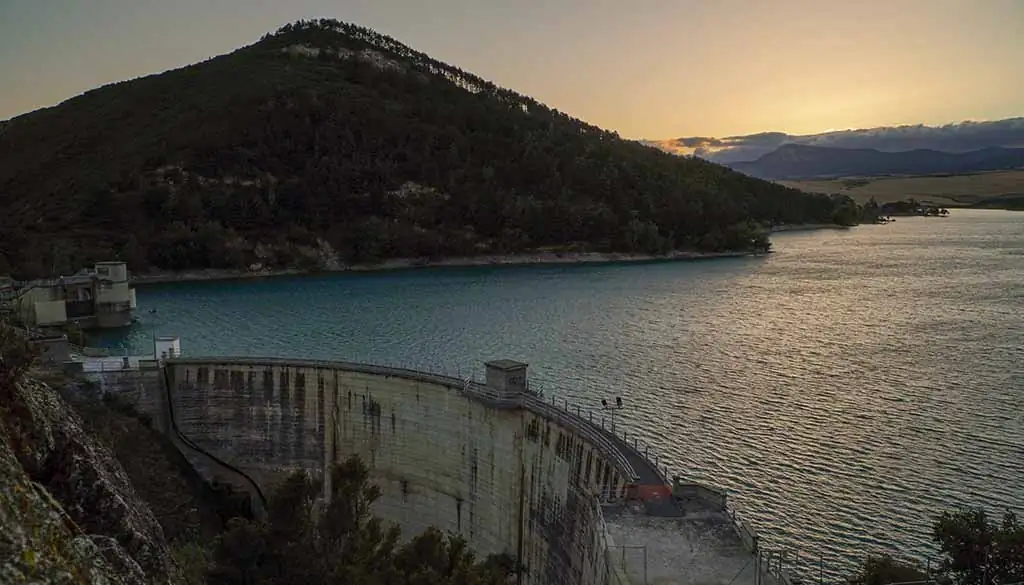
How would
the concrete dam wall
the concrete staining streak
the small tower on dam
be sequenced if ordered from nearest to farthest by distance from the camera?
1. the concrete staining streak
2. the concrete dam wall
3. the small tower on dam

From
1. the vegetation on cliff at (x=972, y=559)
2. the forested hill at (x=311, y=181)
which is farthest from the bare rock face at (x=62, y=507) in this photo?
the forested hill at (x=311, y=181)

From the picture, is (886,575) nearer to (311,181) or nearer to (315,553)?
(315,553)

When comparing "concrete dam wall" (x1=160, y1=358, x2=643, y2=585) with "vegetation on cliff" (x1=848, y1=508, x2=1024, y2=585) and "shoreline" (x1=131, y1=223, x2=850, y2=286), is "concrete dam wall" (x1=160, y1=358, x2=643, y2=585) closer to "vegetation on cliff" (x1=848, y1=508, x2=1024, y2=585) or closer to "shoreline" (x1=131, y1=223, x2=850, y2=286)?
"vegetation on cliff" (x1=848, y1=508, x2=1024, y2=585)

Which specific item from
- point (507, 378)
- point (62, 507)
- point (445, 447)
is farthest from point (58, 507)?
point (445, 447)

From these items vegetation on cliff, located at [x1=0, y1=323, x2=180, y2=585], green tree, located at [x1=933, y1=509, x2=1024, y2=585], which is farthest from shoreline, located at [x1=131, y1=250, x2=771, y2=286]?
green tree, located at [x1=933, y1=509, x2=1024, y2=585]

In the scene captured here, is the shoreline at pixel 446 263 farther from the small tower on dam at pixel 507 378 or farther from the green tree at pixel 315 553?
the green tree at pixel 315 553
